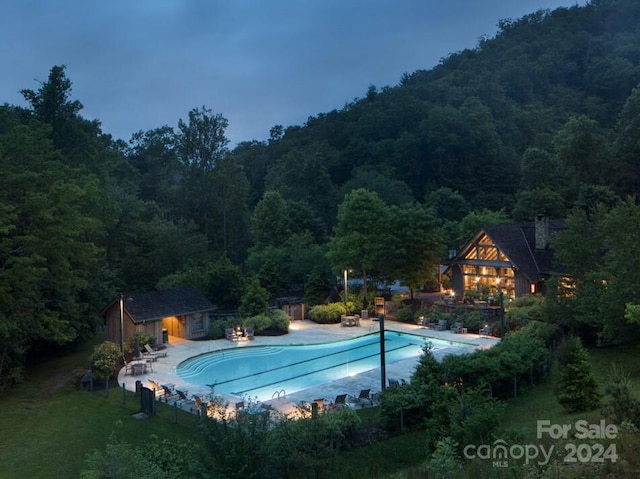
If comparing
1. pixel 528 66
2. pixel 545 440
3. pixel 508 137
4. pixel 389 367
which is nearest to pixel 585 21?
pixel 528 66

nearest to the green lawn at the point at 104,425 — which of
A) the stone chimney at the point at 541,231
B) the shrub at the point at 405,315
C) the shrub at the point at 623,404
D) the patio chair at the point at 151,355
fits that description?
the shrub at the point at 623,404

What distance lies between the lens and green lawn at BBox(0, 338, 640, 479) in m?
12.7

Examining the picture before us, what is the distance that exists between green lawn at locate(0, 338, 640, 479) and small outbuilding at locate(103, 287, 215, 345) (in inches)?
183

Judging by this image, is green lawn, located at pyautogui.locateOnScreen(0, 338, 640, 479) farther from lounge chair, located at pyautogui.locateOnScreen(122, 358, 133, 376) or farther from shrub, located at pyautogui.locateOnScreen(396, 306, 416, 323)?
shrub, located at pyautogui.locateOnScreen(396, 306, 416, 323)

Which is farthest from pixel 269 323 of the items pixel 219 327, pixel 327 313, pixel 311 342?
pixel 327 313

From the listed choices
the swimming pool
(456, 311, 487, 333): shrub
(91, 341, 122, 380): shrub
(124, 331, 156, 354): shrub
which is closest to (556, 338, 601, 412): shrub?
the swimming pool

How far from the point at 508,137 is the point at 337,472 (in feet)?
197

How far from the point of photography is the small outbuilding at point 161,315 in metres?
25.5

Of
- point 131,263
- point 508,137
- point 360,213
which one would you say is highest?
point 508,137

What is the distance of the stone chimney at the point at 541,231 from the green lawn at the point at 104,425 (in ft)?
41.2

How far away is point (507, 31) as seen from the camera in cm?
9394

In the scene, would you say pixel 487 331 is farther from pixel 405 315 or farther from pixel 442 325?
pixel 405 315

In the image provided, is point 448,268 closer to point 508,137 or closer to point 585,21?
point 508,137

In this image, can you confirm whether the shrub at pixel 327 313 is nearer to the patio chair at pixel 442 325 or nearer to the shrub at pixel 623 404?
the patio chair at pixel 442 325
